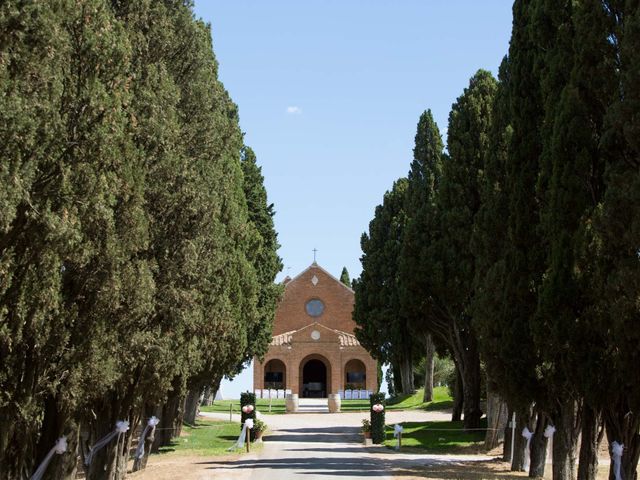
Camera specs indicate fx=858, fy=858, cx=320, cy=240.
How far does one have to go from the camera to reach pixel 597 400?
13008 millimetres

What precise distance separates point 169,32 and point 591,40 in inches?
295

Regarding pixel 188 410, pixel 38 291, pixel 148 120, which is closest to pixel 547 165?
pixel 148 120

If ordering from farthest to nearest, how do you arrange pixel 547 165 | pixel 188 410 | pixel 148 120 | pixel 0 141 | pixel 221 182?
pixel 188 410
pixel 221 182
pixel 547 165
pixel 148 120
pixel 0 141

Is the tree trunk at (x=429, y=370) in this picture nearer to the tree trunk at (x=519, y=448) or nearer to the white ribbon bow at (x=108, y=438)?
the tree trunk at (x=519, y=448)

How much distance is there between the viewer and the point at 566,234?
13.6 m

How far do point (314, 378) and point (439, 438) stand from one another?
35661 millimetres

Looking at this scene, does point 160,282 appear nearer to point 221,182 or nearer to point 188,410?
point 221,182

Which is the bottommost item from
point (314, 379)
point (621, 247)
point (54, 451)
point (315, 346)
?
point (54, 451)

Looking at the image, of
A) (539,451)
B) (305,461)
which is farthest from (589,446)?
(305,461)

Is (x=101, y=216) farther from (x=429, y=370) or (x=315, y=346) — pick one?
(x=315, y=346)

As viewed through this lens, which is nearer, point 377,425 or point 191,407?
point 377,425

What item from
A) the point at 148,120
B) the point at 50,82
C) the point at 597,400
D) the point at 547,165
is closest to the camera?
the point at 50,82

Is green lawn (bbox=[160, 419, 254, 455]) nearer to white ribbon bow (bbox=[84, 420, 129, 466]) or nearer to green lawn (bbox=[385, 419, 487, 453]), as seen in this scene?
green lawn (bbox=[385, 419, 487, 453])

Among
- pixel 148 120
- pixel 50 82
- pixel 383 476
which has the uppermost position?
pixel 148 120
